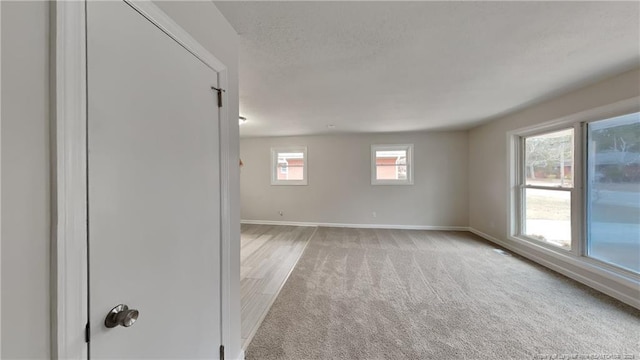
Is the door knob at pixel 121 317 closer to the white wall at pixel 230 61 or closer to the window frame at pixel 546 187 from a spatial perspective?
the white wall at pixel 230 61

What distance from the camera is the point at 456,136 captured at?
522cm

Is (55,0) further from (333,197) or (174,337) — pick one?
(333,197)

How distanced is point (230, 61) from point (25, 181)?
1.23 m

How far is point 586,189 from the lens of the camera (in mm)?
2707

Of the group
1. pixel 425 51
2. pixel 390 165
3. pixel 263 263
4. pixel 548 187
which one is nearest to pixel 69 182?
pixel 425 51

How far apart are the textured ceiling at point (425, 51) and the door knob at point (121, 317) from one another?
5.13 ft

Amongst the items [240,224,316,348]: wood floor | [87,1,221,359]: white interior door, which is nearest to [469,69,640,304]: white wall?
[240,224,316,348]: wood floor

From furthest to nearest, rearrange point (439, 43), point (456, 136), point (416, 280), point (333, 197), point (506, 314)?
point (333, 197), point (456, 136), point (416, 280), point (506, 314), point (439, 43)

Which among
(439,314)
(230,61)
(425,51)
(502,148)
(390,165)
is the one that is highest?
(425,51)

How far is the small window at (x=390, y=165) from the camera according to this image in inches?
214

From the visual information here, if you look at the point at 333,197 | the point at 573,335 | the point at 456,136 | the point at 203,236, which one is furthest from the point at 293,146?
the point at 573,335

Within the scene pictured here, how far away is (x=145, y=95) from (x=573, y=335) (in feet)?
10.5

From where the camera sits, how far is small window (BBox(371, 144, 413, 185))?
17.9ft

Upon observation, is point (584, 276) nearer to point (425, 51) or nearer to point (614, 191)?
point (614, 191)
